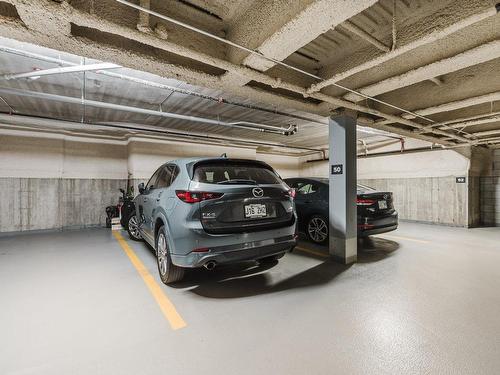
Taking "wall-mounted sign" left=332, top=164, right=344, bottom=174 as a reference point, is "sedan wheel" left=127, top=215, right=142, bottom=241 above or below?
below

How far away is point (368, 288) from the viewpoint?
2.99 metres

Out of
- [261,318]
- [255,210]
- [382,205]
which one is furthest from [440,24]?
[382,205]

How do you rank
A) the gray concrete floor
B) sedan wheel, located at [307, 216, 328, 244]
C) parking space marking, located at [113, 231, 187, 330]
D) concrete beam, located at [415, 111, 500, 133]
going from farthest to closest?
sedan wheel, located at [307, 216, 328, 244] < concrete beam, located at [415, 111, 500, 133] < parking space marking, located at [113, 231, 187, 330] < the gray concrete floor

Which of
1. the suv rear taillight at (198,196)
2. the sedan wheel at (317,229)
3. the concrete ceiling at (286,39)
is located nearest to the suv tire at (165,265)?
the suv rear taillight at (198,196)

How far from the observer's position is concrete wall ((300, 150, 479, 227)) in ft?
23.8

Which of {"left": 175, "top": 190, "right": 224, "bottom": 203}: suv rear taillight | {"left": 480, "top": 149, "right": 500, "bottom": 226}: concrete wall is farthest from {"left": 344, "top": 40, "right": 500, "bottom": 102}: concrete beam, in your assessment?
{"left": 480, "top": 149, "right": 500, "bottom": 226}: concrete wall

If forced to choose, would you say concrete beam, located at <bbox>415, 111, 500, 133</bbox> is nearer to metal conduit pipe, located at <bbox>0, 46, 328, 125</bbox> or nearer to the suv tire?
metal conduit pipe, located at <bbox>0, 46, 328, 125</bbox>

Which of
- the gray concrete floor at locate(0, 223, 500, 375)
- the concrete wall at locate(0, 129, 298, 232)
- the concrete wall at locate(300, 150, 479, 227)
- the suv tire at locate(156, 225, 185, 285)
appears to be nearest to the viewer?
the gray concrete floor at locate(0, 223, 500, 375)

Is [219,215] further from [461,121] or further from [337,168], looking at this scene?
[461,121]

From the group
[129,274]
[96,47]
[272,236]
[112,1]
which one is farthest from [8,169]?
[272,236]

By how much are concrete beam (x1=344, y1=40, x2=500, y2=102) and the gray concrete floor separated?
2.47m

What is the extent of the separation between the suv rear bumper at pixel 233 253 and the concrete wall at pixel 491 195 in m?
8.38

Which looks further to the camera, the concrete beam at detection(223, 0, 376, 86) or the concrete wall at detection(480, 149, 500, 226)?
→ the concrete wall at detection(480, 149, 500, 226)

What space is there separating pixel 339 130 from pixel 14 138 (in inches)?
315
